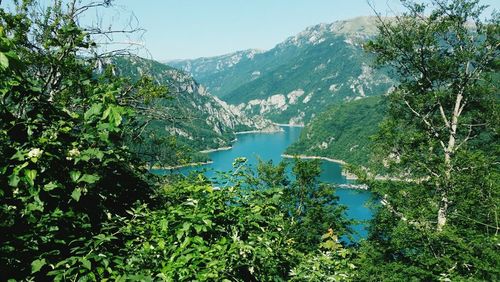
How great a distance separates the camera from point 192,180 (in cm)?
611

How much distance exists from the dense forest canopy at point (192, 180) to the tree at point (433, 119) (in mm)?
100

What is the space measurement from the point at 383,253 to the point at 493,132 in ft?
31.9

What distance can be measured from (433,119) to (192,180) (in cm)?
2245

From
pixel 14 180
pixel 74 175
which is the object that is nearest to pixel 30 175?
pixel 14 180

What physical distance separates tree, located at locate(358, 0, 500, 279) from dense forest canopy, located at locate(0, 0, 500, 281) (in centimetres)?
10

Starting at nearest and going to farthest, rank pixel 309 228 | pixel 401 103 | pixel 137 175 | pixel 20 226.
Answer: pixel 20 226 < pixel 137 175 < pixel 401 103 < pixel 309 228

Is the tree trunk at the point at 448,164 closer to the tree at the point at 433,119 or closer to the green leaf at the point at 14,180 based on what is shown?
the tree at the point at 433,119

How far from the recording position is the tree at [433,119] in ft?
63.1

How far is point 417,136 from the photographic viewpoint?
71.1 ft

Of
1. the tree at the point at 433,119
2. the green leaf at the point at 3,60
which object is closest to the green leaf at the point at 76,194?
the green leaf at the point at 3,60

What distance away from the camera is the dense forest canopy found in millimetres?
3418

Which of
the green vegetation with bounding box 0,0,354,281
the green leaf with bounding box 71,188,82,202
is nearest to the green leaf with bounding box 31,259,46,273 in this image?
the green vegetation with bounding box 0,0,354,281

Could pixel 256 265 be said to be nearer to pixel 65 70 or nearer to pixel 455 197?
pixel 65 70

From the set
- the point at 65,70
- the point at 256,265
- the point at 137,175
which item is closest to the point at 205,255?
the point at 256,265
